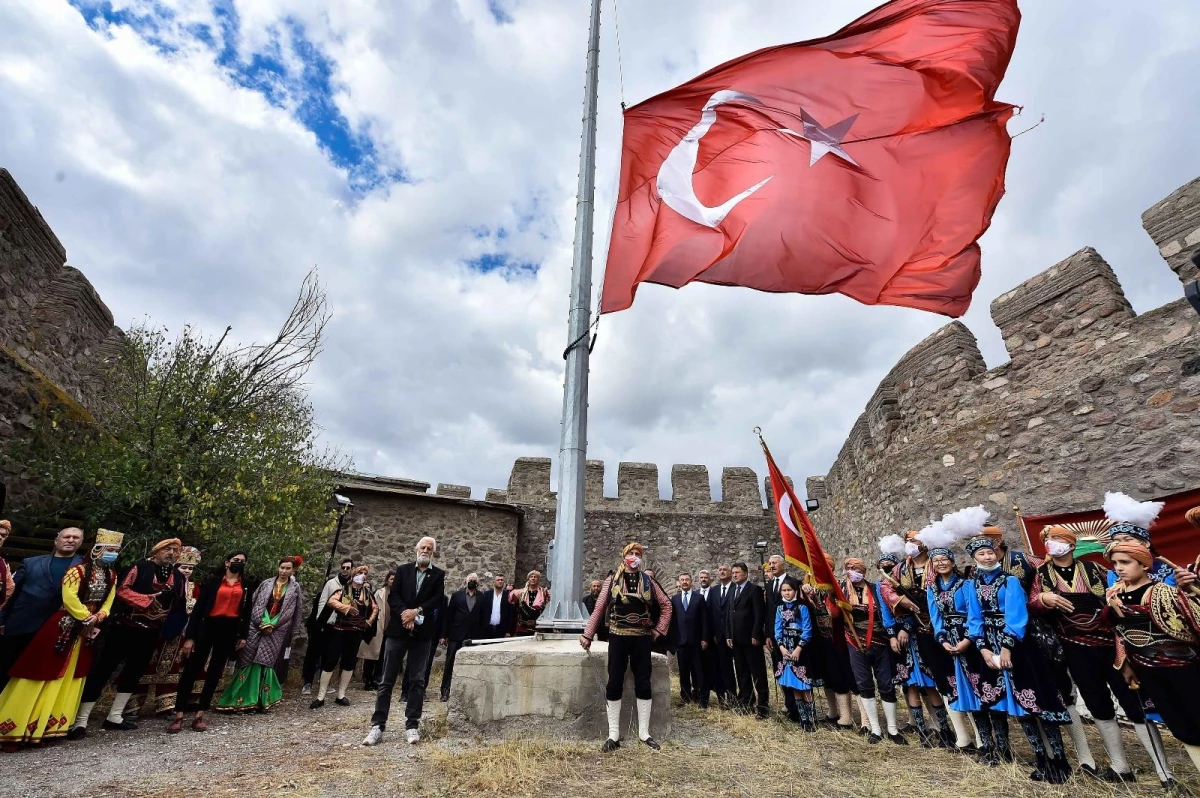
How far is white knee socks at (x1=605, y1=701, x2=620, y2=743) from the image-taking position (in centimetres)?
430

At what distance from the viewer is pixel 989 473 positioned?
678 cm

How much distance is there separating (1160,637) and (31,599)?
26.2 ft

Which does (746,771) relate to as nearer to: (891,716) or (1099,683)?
(891,716)

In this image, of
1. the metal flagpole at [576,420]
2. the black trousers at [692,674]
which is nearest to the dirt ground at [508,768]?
the metal flagpole at [576,420]

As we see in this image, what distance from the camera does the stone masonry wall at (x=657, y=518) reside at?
14938 millimetres

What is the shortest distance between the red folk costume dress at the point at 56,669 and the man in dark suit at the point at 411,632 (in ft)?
7.92

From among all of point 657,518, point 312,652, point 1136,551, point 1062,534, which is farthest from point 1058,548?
point 657,518

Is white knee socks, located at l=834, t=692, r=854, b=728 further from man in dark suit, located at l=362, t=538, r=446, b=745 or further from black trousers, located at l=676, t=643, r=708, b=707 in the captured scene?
man in dark suit, located at l=362, t=538, r=446, b=745

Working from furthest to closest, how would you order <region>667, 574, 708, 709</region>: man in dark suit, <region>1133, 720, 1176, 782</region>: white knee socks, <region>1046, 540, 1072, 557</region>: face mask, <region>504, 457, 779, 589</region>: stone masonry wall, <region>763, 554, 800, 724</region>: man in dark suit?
<region>504, 457, 779, 589</region>: stone masonry wall → <region>667, 574, 708, 709</region>: man in dark suit → <region>763, 554, 800, 724</region>: man in dark suit → <region>1046, 540, 1072, 557</region>: face mask → <region>1133, 720, 1176, 782</region>: white knee socks

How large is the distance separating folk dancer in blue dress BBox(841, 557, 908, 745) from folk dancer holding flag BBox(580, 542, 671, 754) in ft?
6.53

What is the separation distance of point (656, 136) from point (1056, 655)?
5895 mm

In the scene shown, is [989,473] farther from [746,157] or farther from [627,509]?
[627,509]

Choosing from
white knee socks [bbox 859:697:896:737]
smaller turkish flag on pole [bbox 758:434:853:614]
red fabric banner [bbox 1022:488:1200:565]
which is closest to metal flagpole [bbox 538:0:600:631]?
smaller turkish flag on pole [bbox 758:434:853:614]

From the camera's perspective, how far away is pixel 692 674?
7664 millimetres
